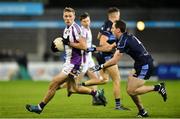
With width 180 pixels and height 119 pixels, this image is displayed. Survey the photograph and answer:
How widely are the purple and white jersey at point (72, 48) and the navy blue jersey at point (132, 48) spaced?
98 cm

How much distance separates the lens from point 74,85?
1392 cm

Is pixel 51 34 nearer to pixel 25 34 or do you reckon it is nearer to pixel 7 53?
pixel 25 34

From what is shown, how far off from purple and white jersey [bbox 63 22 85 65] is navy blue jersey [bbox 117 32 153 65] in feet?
3.20

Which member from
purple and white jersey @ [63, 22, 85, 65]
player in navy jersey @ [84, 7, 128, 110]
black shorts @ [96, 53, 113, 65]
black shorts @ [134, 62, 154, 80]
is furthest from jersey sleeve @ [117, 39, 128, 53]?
black shorts @ [96, 53, 113, 65]

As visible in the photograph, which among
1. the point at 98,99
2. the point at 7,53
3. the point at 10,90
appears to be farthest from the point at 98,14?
the point at 98,99

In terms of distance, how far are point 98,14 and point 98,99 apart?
23.4 metres

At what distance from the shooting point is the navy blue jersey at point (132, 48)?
1295 cm

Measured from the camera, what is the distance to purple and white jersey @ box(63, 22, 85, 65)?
530 inches

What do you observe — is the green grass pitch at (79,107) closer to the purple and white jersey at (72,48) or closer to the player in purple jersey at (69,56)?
the player in purple jersey at (69,56)

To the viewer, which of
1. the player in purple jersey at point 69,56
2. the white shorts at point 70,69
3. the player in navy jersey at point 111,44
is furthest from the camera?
the player in navy jersey at point 111,44

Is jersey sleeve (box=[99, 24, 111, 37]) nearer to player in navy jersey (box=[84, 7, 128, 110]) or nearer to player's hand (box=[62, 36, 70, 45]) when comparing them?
player in navy jersey (box=[84, 7, 128, 110])

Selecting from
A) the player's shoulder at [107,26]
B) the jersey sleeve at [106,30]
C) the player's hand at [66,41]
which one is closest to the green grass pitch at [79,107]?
the player's hand at [66,41]

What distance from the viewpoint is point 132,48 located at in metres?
13.0

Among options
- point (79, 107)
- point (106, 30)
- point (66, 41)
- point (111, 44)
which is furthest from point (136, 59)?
point (79, 107)
